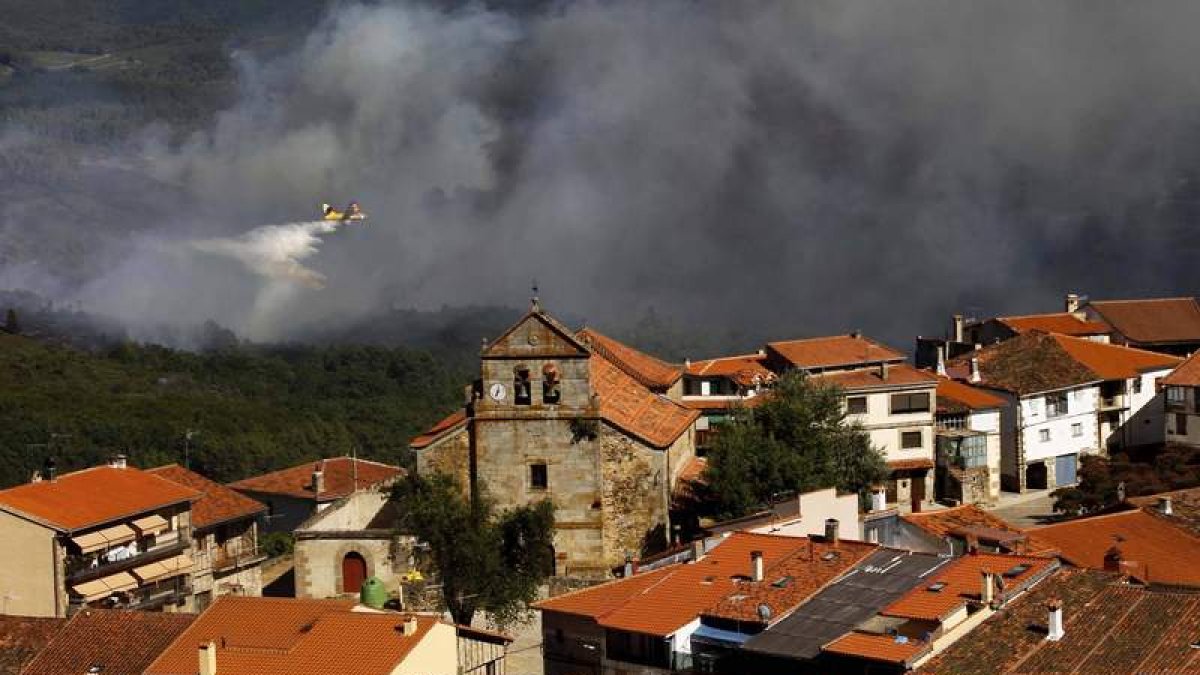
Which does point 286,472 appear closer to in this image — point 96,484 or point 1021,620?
point 96,484

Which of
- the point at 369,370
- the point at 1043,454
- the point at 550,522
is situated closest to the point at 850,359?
the point at 1043,454

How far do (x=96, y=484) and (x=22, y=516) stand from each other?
4.75m

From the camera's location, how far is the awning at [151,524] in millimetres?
59469

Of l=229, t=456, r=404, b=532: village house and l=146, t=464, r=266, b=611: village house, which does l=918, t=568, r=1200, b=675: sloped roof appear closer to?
l=146, t=464, r=266, b=611: village house

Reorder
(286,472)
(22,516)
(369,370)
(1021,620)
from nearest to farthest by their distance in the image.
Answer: (1021,620) → (22,516) → (286,472) → (369,370)

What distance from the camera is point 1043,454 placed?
7225 centimetres

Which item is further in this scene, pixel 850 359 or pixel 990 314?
pixel 990 314

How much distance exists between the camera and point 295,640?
1676 inches

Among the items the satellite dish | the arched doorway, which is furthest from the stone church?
the satellite dish

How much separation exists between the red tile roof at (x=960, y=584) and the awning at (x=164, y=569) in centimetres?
2422

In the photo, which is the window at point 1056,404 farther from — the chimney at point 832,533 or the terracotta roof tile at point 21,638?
the terracotta roof tile at point 21,638

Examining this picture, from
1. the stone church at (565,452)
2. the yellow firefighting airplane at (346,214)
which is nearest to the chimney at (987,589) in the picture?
the stone church at (565,452)

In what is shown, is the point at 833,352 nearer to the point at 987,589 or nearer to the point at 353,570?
the point at 353,570

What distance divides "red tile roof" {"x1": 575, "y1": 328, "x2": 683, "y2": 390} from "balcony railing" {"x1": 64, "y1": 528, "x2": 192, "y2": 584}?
491 inches
